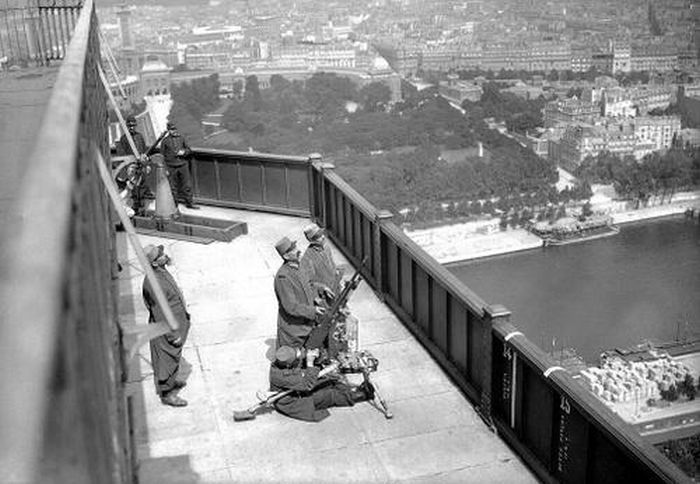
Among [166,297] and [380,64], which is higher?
[166,297]

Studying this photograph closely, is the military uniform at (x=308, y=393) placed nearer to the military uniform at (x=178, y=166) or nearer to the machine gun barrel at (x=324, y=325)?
the machine gun barrel at (x=324, y=325)

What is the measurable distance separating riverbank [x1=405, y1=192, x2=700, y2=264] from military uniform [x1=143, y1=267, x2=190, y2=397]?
70785 millimetres

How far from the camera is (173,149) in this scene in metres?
13.8

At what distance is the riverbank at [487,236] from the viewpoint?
84.6 metres

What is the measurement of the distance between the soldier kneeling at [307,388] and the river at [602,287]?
53469 millimetres

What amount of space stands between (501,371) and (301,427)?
180 cm

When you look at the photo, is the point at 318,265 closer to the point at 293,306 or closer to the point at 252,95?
the point at 293,306

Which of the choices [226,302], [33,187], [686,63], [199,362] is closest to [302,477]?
[199,362]

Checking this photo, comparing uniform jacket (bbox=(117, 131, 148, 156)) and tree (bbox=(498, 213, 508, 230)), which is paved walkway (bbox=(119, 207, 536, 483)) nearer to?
uniform jacket (bbox=(117, 131, 148, 156))

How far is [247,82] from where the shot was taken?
14275 cm

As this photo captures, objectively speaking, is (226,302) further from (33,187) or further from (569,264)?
(569,264)

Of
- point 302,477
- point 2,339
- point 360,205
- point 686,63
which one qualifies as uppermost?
point 2,339

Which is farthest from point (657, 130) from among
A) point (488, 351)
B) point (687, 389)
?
point (488, 351)

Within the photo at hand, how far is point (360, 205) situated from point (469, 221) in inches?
3422
